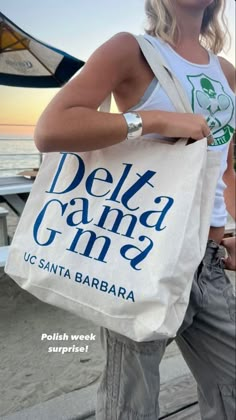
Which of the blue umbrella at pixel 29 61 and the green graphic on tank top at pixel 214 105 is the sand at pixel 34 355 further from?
the green graphic on tank top at pixel 214 105

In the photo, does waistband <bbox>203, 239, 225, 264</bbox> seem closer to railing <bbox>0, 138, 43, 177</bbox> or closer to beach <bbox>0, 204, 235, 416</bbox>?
railing <bbox>0, 138, 43, 177</bbox>

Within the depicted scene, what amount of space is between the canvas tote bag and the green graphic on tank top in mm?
81

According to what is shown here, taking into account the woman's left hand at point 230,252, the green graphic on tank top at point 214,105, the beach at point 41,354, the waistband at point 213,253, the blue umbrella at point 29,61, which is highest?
the green graphic on tank top at point 214,105

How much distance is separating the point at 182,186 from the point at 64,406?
118cm

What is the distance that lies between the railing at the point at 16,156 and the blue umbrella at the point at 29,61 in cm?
25

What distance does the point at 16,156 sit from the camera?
1.72 m

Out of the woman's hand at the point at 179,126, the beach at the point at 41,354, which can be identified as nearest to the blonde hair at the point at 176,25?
the woman's hand at the point at 179,126

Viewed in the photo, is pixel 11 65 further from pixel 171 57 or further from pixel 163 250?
pixel 163 250

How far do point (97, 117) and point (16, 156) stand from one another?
3.33 feet

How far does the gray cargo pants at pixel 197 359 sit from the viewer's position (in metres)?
0.92

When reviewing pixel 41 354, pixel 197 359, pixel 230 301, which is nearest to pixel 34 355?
pixel 41 354

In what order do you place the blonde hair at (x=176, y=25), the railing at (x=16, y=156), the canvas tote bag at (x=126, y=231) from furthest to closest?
the railing at (x=16, y=156)
the blonde hair at (x=176, y=25)
the canvas tote bag at (x=126, y=231)

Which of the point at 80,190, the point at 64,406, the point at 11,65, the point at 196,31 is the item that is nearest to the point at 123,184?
the point at 80,190

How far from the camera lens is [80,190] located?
0.85 metres
